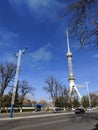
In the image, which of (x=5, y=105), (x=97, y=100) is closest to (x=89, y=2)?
(x=5, y=105)

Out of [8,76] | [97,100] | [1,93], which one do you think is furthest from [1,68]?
[97,100]

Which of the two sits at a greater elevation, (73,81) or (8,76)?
(73,81)

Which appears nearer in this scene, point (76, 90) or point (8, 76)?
point (8, 76)

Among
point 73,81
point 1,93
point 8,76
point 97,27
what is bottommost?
point 97,27

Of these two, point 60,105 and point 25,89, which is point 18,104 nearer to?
point 25,89

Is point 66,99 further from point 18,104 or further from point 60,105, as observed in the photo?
point 18,104

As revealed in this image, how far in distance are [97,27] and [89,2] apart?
158 centimetres

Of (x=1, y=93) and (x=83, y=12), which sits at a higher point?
(x=1, y=93)

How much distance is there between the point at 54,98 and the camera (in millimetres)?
97375

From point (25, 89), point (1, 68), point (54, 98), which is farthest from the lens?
point (54, 98)

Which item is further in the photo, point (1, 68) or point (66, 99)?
point (66, 99)

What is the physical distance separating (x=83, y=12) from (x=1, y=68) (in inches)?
2590

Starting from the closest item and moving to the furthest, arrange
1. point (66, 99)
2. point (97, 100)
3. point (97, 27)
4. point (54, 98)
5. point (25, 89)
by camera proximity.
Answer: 1. point (97, 27)
2. point (25, 89)
3. point (54, 98)
4. point (66, 99)
5. point (97, 100)

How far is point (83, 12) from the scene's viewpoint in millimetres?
7523
